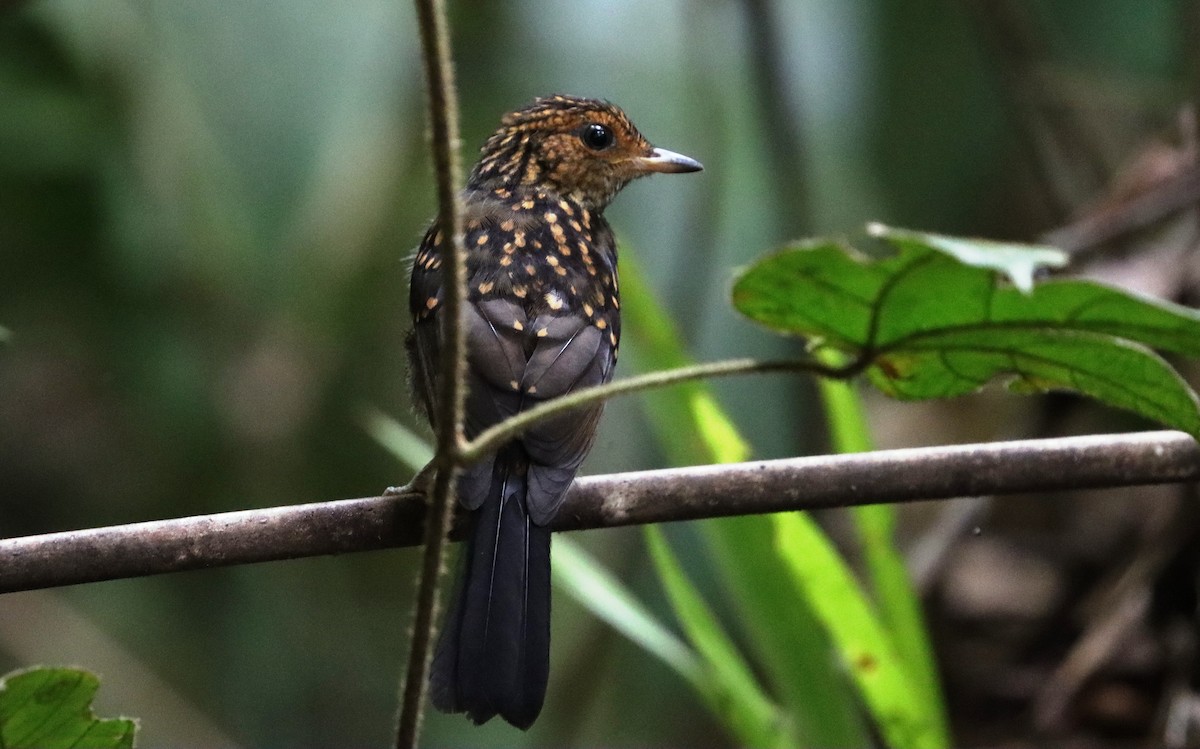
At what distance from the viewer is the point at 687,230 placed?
467cm

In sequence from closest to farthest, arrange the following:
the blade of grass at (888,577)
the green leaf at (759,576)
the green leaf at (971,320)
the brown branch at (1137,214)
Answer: the green leaf at (971,320) → the green leaf at (759,576) → the blade of grass at (888,577) → the brown branch at (1137,214)

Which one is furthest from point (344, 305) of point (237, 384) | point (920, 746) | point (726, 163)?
point (920, 746)

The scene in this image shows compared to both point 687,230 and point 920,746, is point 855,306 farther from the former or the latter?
point 687,230

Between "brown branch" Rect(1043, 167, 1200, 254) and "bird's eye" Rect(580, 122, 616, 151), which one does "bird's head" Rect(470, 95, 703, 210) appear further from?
"brown branch" Rect(1043, 167, 1200, 254)

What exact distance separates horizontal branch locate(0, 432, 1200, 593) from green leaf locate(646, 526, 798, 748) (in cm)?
98

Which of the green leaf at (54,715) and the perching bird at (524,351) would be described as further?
the perching bird at (524,351)

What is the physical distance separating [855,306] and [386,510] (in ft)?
2.30

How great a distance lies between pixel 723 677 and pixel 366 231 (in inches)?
99.7

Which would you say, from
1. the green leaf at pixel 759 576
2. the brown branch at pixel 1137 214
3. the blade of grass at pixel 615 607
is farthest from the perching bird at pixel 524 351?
the brown branch at pixel 1137 214

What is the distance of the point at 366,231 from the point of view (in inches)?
191

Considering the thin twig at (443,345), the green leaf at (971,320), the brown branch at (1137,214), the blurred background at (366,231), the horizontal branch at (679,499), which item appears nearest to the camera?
the thin twig at (443,345)

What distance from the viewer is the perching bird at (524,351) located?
1998 mm

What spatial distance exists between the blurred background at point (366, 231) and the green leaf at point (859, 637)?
0.90 m

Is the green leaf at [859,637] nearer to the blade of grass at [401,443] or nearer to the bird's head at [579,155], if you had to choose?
the blade of grass at [401,443]
